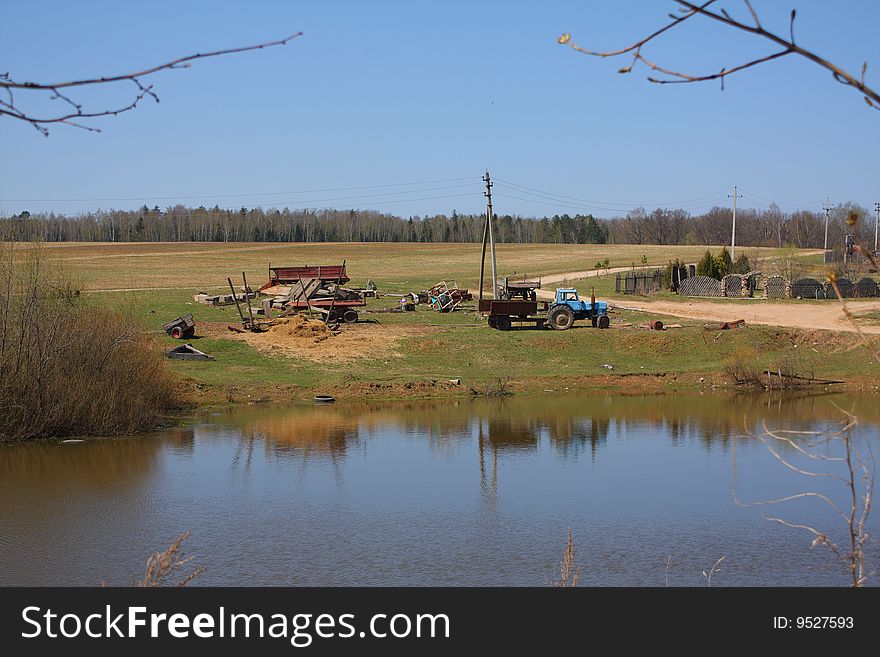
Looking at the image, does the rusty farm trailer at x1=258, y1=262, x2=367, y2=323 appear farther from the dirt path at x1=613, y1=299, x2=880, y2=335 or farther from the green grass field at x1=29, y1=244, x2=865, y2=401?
the dirt path at x1=613, y1=299, x2=880, y2=335

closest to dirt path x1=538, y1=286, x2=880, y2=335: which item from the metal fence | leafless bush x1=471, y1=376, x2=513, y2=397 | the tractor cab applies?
the metal fence

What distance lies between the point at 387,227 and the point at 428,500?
160 meters

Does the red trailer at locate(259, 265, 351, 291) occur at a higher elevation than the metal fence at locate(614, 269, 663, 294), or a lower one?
higher

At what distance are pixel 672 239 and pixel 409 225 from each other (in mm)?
47500

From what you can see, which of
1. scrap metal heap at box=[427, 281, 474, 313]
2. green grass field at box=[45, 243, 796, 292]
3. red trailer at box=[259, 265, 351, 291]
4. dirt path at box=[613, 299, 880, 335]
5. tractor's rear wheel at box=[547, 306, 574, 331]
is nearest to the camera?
tractor's rear wheel at box=[547, 306, 574, 331]

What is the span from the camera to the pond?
12.7m

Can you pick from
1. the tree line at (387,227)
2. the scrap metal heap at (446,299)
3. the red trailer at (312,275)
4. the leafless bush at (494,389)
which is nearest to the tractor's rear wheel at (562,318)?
the scrap metal heap at (446,299)

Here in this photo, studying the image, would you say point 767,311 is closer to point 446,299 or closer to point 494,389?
point 446,299

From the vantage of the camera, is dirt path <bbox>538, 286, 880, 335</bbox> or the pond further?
dirt path <bbox>538, 286, 880, 335</bbox>

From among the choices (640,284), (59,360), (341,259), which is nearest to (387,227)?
(341,259)

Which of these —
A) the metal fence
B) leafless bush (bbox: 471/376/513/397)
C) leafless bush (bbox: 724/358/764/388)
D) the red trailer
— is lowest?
leafless bush (bbox: 471/376/513/397)

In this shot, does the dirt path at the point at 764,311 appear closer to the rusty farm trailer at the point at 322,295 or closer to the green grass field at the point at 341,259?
the rusty farm trailer at the point at 322,295

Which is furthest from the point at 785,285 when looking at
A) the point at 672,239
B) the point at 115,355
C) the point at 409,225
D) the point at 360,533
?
the point at 409,225
